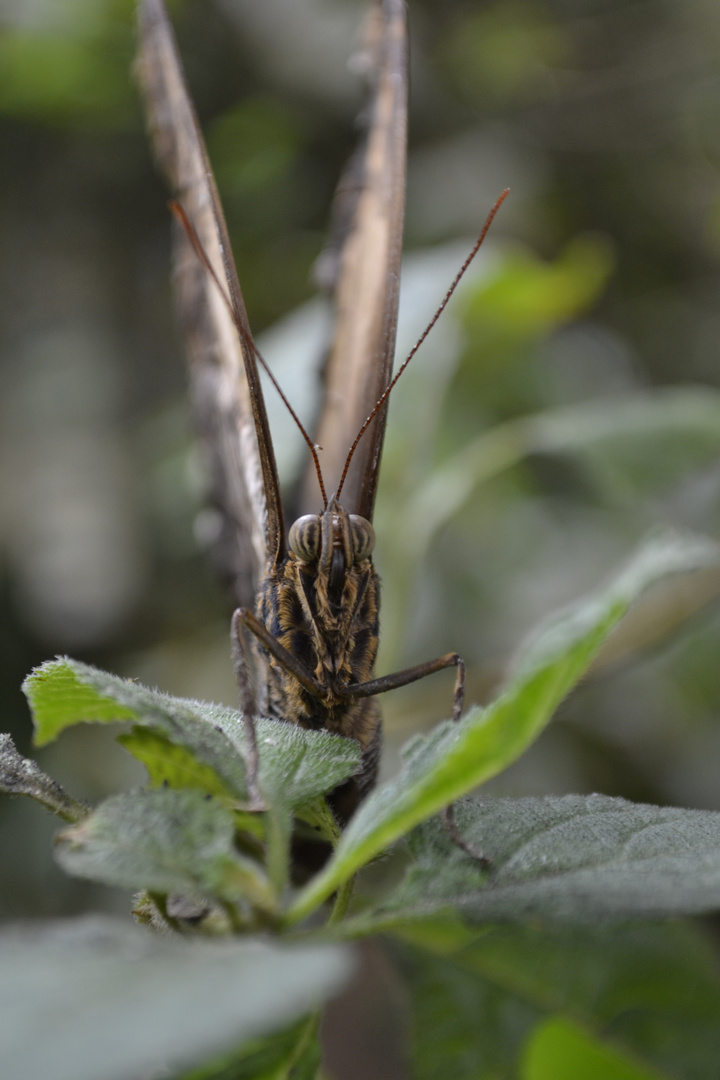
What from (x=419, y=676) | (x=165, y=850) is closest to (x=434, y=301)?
(x=419, y=676)

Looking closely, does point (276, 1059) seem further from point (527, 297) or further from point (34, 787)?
point (527, 297)

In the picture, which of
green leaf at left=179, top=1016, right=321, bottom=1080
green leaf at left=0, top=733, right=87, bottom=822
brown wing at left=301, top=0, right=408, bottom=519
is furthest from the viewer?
brown wing at left=301, top=0, right=408, bottom=519

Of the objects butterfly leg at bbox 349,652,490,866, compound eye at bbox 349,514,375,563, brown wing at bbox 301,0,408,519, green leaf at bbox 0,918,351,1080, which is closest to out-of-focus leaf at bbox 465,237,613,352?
brown wing at bbox 301,0,408,519

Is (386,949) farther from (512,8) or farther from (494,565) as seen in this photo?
(512,8)

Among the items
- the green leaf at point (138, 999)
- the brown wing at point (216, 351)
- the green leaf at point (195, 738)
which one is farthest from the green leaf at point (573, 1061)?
the brown wing at point (216, 351)

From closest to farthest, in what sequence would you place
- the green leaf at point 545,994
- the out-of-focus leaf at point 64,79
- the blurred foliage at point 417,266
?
the green leaf at point 545,994
the blurred foliage at point 417,266
the out-of-focus leaf at point 64,79

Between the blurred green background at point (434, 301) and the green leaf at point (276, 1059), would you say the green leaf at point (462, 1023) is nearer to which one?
the green leaf at point (276, 1059)

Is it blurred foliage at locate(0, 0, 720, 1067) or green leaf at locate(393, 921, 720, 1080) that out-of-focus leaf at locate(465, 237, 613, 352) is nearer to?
blurred foliage at locate(0, 0, 720, 1067)

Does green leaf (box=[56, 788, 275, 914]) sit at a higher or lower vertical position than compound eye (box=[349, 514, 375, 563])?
lower
